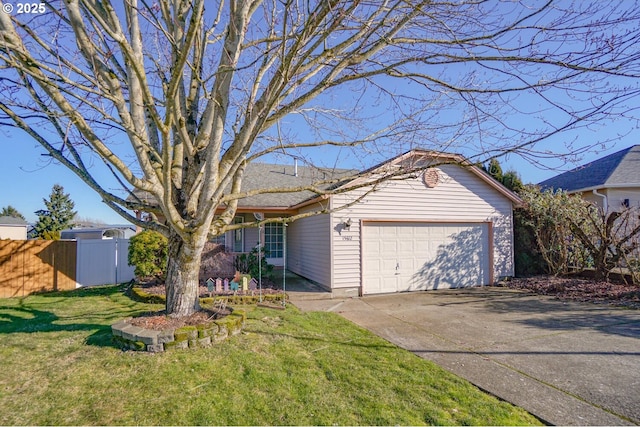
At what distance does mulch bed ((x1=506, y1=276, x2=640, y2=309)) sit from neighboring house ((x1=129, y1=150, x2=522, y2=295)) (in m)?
0.98

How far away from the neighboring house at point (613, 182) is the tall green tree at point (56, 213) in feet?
115

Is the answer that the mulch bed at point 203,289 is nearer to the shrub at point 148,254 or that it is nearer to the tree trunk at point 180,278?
the shrub at point 148,254

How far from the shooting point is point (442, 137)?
5.01m

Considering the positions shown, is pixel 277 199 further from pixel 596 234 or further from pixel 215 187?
pixel 596 234

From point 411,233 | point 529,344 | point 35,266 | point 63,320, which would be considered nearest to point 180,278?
point 63,320

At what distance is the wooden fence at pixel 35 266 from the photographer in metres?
9.86


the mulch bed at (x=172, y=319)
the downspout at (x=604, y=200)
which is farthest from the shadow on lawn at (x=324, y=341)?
the downspout at (x=604, y=200)

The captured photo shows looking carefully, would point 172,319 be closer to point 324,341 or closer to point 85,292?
point 324,341


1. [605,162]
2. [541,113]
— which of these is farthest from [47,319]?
[605,162]

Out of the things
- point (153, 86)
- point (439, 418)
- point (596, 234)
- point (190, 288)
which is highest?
point (153, 86)

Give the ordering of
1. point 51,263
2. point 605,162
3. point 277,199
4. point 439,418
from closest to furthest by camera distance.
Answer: point 439,418
point 51,263
point 277,199
point 605,162

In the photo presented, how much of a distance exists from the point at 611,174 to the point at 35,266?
22.6m

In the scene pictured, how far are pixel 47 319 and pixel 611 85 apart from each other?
9581 mm

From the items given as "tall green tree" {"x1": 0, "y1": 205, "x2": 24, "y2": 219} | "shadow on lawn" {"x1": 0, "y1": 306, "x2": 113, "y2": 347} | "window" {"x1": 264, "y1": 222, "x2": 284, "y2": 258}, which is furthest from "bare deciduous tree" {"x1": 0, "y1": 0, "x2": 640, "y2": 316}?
"tall green tree" {"x1": 0, "y1": 205, "x2": 24, "y2": 219}
